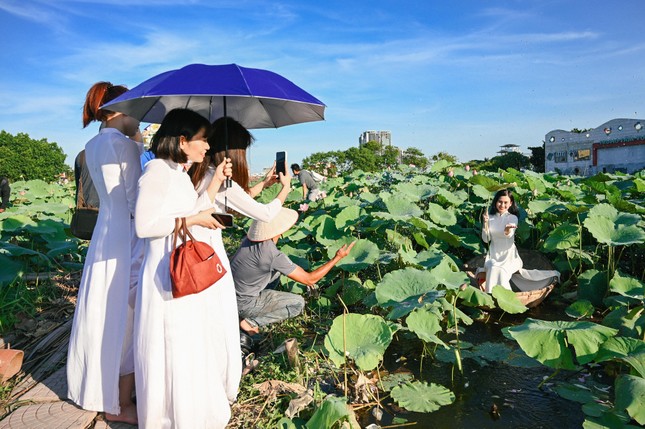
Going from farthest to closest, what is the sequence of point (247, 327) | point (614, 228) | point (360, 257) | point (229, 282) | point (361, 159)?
point (361, 159)
point (614, 228)
point (360, 257)
point (247, 327)
point (229, 282)

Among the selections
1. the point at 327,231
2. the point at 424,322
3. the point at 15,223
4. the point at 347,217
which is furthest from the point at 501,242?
the point at 15,223

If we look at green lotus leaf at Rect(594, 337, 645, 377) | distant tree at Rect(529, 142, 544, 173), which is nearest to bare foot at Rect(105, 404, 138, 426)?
green lotus leaf at Rect(594, 337, 645, 377)

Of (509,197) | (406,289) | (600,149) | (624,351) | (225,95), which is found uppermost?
(600,149)

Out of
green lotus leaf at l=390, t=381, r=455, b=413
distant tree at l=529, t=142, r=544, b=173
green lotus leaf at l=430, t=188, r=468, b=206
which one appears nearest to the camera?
green lotus leaf at l=390, t=381, r=455, b=413

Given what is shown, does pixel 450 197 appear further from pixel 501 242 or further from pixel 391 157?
pixel 391 157

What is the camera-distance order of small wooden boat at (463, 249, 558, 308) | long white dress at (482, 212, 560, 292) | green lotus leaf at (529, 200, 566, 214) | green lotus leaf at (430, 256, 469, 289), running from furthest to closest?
1. green lotus leaf at (529, 200, 566, 214)
2. long white dress at (482, 212, 560, 292)
3. small wooden boat at (463, 249, 558, 308)
4. green lotus leaf at (430, 256, 469, 289)

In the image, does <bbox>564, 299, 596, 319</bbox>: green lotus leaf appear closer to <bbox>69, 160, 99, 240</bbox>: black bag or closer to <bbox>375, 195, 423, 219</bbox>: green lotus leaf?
<bbox>375, 195, 423, 219</bbox>: green lotus leaf

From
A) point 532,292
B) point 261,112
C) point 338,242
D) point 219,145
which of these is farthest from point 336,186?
point 219,145

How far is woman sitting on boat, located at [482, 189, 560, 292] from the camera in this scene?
4.40 m

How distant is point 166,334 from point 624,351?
2.15 meters

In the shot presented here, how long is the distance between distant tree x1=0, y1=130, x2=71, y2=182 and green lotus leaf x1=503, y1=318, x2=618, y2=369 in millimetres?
33928

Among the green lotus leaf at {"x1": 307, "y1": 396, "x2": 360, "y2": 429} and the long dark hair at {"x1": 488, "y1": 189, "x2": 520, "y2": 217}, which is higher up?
the long dark hair at {"x1": 488, "y1": 189, "x2": 520, "y2": 217}

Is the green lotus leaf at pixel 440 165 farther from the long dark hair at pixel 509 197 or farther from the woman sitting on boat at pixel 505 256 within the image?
the woman sitting on boat at pixel 505 256

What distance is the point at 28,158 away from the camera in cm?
3331
